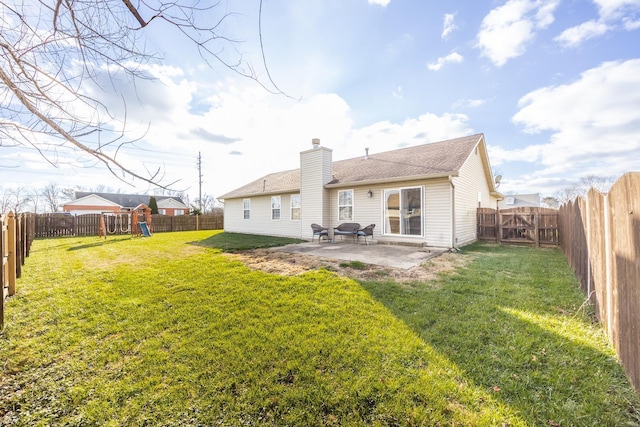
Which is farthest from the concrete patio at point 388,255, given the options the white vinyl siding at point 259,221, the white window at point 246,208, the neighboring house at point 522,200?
the neighboring house at point 522,200

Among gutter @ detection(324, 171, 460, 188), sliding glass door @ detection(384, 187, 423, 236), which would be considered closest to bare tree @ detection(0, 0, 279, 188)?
gutter @ detection(324, 171, 460, 188)

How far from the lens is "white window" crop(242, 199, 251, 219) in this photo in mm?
16109

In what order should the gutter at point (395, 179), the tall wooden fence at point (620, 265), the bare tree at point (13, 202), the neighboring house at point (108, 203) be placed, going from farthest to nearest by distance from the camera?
the neighboring house at point (108, 203)
the gutter at point (395, 179)
the bare tree at point (13, 202)
the tall wooden fence at point (620, 265)

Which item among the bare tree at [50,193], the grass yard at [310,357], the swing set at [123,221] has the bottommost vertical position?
the grass yard at [310,357]

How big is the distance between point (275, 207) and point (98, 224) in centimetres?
1124

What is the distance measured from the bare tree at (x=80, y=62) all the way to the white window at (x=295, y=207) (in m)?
10.5

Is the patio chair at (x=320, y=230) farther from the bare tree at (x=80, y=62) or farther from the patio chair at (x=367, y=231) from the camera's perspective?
the bare tree at (x=80, y=62)

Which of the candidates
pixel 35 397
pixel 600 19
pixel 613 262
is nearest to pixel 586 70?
pixel 600 19

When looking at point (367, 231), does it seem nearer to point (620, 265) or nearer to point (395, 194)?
point (395, 194)

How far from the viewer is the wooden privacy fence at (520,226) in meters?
9.41

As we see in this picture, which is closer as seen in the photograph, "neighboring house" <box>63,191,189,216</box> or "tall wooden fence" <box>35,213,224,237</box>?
"tall wooden fence" <box>35,213,224,237</box>

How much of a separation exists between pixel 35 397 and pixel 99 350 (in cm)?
64

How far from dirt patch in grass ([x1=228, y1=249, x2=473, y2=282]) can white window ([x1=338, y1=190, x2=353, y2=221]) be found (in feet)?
13.4

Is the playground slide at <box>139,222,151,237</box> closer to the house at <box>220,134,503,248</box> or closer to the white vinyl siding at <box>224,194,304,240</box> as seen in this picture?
the white vinyl siding at <box>224,194,304,240</box>
